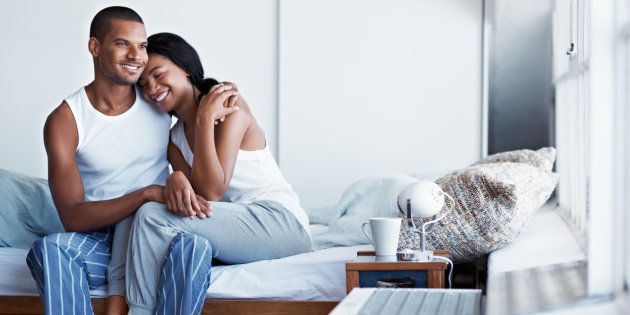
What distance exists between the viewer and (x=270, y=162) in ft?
9.30

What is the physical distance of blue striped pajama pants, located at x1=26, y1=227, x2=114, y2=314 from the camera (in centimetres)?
240

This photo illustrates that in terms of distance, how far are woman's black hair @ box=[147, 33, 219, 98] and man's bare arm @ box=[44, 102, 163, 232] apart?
348mm

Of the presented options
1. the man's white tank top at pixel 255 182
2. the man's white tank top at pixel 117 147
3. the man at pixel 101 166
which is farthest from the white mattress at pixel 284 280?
the man's white tank top at pixel 117 147

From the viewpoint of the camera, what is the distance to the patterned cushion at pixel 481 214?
2.46 metres

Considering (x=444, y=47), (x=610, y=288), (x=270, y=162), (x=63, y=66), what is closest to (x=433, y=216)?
(x=270, y=162)

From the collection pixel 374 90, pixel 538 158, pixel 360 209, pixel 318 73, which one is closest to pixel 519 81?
pixel 374 90

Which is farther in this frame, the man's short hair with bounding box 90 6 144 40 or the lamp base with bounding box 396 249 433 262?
the man's short hair with bounding box 90 6 144 40

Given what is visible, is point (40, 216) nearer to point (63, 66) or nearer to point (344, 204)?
point (344, 204)

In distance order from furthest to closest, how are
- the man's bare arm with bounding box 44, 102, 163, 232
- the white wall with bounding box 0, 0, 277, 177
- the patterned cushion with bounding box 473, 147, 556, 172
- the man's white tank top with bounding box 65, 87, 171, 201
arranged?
the white wall with bounding box 0, 0, 277, 177
the patterned cushion with bounding box 473, 147, 556, 172
the man's white tank top with bounding box 65, 87, 171, 201
the man's bare arm with bounding box 44, 102, 163, 232

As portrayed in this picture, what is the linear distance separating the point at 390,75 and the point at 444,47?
283 mm

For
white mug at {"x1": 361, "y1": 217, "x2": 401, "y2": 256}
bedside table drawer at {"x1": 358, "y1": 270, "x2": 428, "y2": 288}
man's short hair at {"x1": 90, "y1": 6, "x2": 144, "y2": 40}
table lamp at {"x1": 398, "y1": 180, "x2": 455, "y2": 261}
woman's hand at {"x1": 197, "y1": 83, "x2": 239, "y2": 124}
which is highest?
man's short hair at {"x1": 90, "y1": 6, "x2": 144, "y2": 40}

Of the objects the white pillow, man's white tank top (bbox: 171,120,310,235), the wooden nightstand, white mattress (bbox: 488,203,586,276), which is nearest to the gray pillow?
man's white tank top (bbox: 171,120,310,235)

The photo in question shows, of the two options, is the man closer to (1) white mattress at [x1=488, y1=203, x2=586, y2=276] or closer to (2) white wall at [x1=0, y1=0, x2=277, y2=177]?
(1) white mattress at [x1=488, y1=203, x2=586, y2=276]

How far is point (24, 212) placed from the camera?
310 cm
